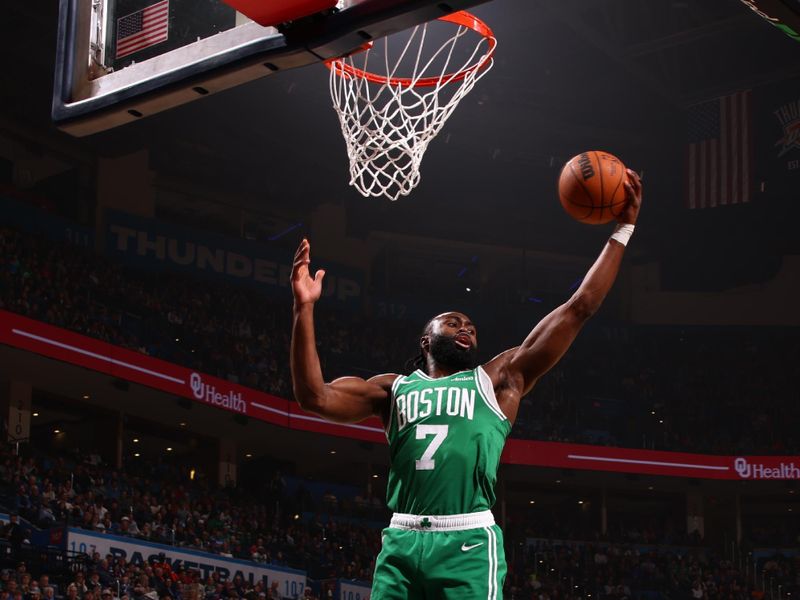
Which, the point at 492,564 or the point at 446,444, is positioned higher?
the point at 446,444

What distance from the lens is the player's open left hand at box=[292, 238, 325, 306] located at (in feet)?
12.6

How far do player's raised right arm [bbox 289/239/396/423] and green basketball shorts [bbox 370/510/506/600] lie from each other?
18.7 inches

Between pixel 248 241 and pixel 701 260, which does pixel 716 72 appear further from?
pixel 248 241

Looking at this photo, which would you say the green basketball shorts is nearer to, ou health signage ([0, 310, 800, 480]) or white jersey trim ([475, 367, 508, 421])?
white jersey trim ([475, 367, 508, 421])

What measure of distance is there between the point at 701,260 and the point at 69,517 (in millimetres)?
17536

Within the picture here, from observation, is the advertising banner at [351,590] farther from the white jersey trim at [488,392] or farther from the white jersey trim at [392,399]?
the white jersey trim at [488,392]

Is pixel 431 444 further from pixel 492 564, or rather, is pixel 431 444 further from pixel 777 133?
pixel 777 133

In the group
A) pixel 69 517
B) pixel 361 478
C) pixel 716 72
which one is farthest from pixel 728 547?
pixel 69 517

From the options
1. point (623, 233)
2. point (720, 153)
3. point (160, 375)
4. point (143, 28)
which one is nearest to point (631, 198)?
point (623, 233)

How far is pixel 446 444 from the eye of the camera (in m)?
3.95

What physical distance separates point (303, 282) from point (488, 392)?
792 millimetres

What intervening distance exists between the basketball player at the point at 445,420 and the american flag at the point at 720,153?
60.3ft

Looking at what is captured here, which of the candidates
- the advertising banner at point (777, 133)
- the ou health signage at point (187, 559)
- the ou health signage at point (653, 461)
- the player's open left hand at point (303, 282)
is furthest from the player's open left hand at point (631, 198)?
the ou health signage at point (653, 461)

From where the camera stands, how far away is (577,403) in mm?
27250
